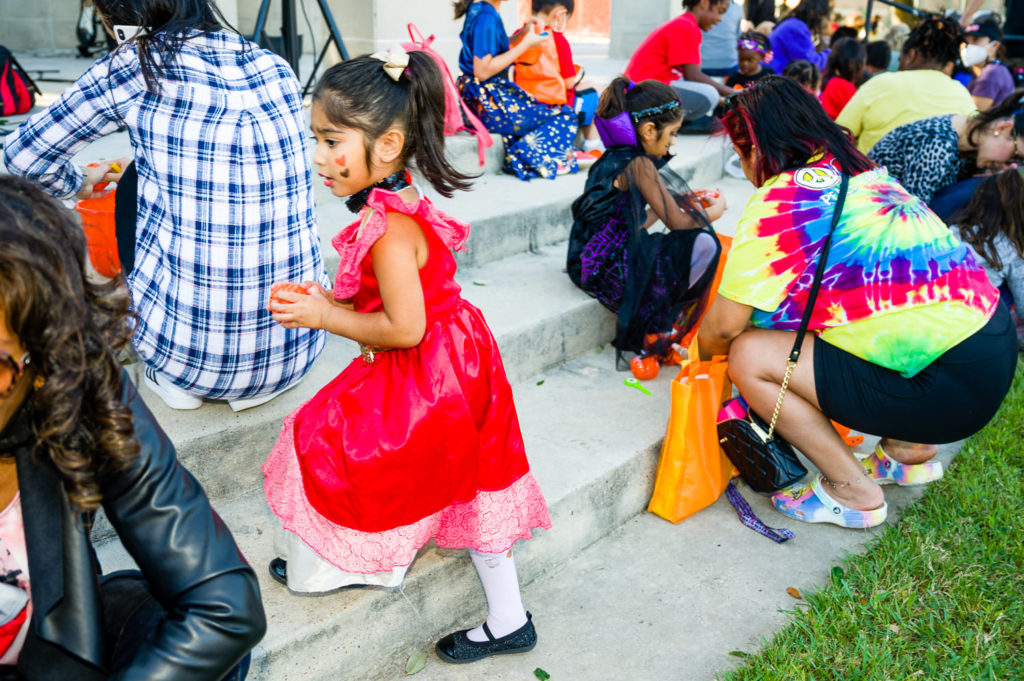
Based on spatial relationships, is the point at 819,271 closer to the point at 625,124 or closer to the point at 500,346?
the point at 500,346

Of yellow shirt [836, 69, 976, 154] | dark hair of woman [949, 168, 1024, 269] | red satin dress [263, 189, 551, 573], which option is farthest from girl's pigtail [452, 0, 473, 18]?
red satin dress [263, 189, 551, 573]

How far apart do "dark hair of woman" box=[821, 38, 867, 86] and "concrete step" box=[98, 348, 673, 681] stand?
452 cm

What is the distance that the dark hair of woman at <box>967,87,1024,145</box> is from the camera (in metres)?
4.25

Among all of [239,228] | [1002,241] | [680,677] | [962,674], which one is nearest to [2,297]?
[239,228]

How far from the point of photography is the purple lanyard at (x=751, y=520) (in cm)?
308

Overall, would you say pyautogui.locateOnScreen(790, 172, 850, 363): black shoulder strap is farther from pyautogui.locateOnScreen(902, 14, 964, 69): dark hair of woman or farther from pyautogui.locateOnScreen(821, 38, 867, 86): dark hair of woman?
pyautogui.locateOnScreen(821, 38, 867, 86): dark hair of woman

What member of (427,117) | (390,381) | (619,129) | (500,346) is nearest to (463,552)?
(390,381)

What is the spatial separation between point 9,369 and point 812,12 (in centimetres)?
904

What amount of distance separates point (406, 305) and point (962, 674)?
5.92 feet

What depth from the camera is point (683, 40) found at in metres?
6.23

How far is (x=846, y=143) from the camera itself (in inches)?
117

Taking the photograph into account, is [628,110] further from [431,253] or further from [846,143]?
[431,253]

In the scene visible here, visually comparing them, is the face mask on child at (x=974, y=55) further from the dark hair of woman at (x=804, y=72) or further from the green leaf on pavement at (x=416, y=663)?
the green leaf on pavement at (x=416, y=663)

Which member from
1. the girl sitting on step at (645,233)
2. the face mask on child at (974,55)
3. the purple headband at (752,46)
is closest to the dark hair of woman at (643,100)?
the girl sitting on step at (645,233)
